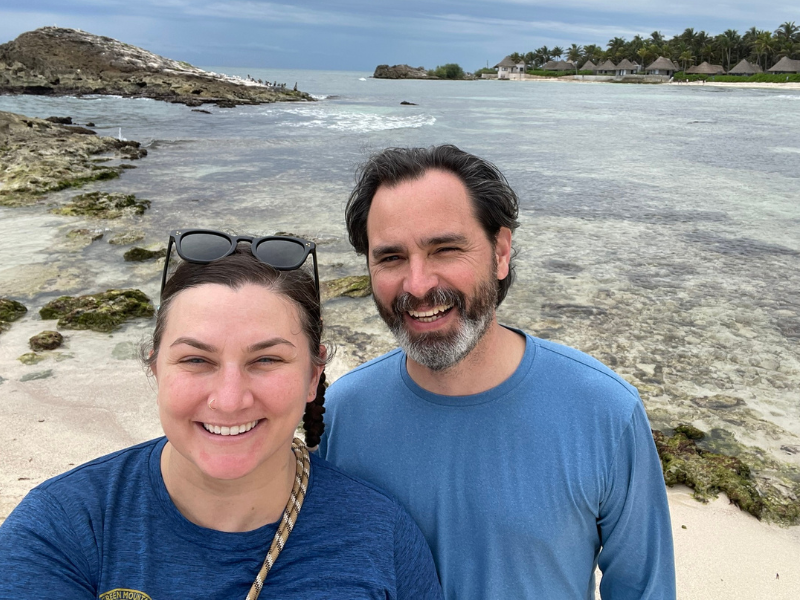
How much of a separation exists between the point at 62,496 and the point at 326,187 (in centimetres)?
1698

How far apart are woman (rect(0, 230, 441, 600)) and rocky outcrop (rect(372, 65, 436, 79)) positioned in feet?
547

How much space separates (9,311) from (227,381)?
23.5 ft

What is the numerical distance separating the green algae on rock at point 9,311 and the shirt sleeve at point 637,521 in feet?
24.1

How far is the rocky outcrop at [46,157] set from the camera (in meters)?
15.8

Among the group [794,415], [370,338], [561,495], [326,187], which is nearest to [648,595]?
[561,495]

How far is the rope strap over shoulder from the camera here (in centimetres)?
169

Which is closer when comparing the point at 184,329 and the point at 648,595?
the point at 184,329

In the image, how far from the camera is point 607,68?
137 m

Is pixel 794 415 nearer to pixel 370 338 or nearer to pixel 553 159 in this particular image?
pixel 370 338

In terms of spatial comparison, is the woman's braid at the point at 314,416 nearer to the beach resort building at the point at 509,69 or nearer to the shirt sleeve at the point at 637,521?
the shirt sleeve at the point at 637,521

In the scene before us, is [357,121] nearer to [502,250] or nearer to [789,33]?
[502,250]

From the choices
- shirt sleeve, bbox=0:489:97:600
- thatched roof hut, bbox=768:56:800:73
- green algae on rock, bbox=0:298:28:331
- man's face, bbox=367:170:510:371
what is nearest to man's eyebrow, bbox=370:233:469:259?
man's face, bbox=367:170:510:371

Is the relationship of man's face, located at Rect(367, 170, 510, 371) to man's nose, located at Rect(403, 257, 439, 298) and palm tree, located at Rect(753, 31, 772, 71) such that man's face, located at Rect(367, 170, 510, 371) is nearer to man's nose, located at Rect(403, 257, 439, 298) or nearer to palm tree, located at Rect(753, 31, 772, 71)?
man's nose, located at Rect(403, 257, 439, 298)

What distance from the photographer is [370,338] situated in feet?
24.1
